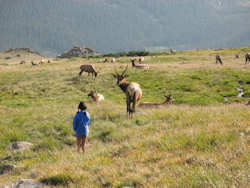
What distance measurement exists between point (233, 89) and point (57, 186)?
77.9 feet

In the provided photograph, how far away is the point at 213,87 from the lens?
27188 millimetres

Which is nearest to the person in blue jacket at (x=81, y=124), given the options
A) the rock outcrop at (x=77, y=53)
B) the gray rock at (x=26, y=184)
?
the gray rock at (x=26, y=184)

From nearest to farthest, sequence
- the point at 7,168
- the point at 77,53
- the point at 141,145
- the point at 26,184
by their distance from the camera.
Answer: the point at 26,184 < the point at 141,145 < the point at 7,168 < the point at 77,53

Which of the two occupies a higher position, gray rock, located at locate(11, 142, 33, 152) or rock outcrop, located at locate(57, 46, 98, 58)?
rock outcrop, located at locate(57, 46, 98, 58)

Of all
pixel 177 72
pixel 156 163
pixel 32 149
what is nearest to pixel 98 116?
pixel 32 149

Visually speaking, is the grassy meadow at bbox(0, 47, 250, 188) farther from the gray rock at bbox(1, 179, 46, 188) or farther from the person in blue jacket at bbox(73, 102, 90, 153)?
the person in blue jacket at bbox(73, 102, 90, 153)

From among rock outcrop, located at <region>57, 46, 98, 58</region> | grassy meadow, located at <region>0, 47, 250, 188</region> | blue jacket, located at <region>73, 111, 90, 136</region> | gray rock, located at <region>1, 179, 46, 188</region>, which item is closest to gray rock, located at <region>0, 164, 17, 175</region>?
grassy meadow, located at <region>0, 47, 250, 188</region>

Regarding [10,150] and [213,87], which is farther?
[213,87]

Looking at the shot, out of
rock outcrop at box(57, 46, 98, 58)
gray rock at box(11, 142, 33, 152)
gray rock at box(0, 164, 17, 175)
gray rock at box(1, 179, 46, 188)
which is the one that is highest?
rock outcrop at box(57, 46, 98, 58)

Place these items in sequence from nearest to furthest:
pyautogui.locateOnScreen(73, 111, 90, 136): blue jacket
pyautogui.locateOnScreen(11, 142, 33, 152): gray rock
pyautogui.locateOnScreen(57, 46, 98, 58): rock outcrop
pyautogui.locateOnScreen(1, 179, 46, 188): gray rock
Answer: pyautogui.locateOnScreen(1, 179, 46, 188): gray rock, pyautogui.locateOnScreen(73, 111, 90, 136): blue jacket, pyautogui.locateOnScreen(11, 142, 33, 152): gray rock, pyautogui.locateOnScreen(57, 46, 98, 58): rock outcrop

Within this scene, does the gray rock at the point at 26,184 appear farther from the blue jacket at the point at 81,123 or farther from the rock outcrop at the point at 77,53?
the rock outcrop at the point at 77,53


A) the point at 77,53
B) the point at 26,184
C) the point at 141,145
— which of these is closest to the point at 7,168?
the point at 26,184

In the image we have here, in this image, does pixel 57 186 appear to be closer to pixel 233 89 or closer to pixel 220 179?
pixel 220 179

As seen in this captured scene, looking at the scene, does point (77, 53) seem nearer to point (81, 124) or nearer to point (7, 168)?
point (81, 124)
